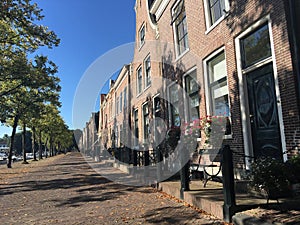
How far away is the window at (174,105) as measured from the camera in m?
10.7

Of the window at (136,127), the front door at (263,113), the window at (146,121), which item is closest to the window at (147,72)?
the window at (146,121)

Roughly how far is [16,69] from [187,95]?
405 inches

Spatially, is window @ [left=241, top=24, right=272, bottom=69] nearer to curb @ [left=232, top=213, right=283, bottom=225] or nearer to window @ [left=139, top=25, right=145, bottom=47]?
curb @ [left=232, top=213, right=283, bottom=225]

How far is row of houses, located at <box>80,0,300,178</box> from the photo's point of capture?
5316 millimetres

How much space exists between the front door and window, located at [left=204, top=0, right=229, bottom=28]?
2542mm

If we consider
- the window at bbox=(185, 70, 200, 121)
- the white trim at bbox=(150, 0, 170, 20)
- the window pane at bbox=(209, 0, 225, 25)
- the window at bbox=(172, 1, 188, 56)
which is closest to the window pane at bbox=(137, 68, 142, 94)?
the white trim at bbox=(150, 0, 170, 20)

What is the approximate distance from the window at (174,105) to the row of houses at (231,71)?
0.14ft

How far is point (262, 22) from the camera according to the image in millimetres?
5953

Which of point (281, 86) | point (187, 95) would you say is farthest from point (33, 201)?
point (281, 86)

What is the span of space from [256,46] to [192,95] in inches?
135

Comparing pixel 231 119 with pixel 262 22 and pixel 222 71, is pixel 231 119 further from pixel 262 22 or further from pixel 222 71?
pixel 262 22

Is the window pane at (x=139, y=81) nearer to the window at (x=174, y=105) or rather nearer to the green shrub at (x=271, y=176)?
the window at (x=174, y=105)

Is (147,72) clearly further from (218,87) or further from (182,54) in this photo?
(218,87)

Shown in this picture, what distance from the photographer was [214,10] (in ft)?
27.1
